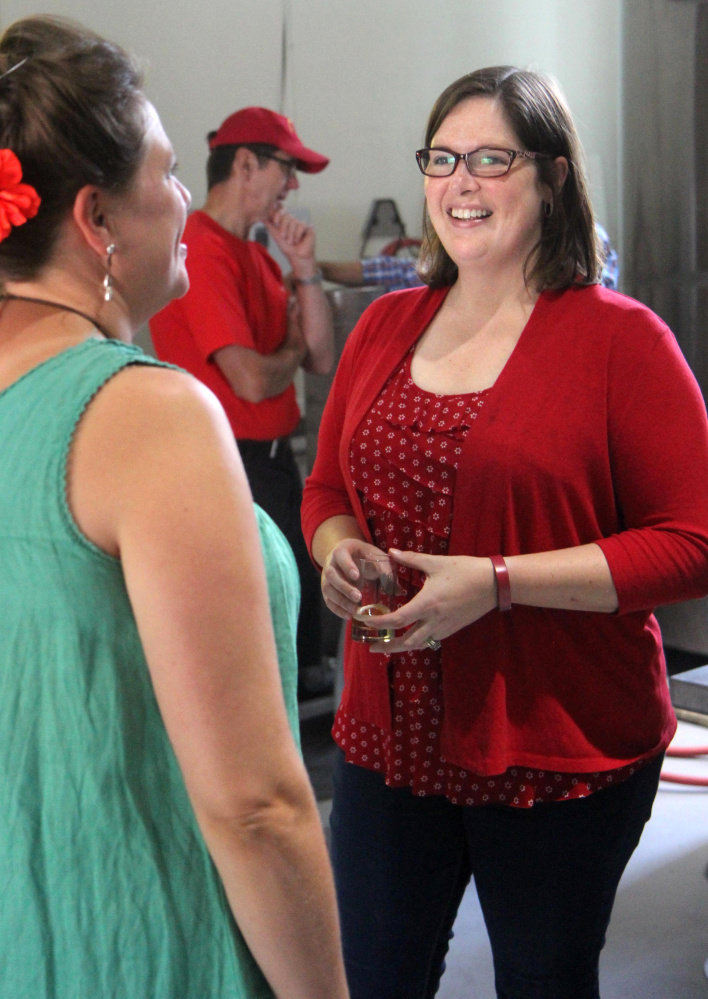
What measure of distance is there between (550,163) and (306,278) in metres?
1.89

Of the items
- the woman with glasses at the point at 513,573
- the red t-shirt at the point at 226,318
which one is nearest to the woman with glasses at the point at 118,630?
the woman with glasses at the point at 513,573

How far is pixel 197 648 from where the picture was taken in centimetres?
79

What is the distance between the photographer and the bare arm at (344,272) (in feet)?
12.4

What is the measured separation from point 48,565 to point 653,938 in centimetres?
209

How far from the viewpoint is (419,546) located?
4.83ft

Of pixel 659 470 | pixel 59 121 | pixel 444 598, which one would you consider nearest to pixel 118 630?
pixel 59 121

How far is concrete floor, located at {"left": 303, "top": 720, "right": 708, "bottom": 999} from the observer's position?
223 centimetres

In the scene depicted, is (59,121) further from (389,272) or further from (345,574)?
(389,272)

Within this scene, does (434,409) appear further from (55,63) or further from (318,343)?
(318,343)

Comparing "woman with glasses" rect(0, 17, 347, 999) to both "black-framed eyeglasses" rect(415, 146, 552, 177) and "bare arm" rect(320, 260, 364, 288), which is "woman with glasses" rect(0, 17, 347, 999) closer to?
"black-framed eyeglasses" rect(415, 146, 552, 177)

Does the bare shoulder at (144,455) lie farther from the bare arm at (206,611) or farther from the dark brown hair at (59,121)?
the dark brown hair at (59,121)

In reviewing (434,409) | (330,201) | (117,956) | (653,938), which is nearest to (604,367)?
(434,409)

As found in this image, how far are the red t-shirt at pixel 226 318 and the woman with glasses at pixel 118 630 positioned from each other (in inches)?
81.8

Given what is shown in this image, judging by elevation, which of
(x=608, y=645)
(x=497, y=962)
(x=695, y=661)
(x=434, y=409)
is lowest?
(x=695, y=661)
